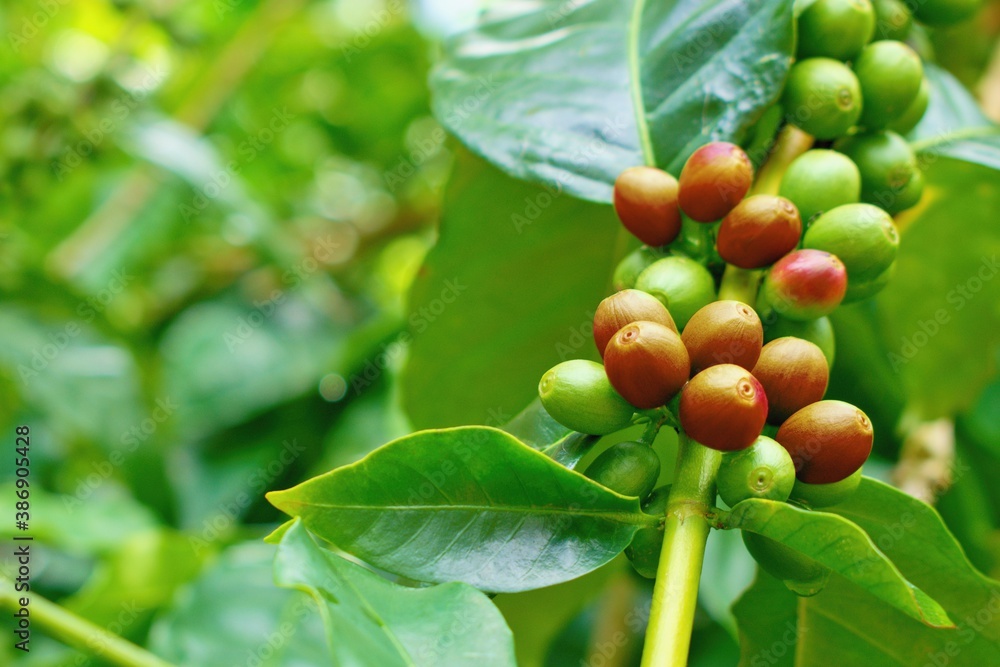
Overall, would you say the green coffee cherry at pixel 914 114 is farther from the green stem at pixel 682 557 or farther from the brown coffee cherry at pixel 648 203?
the green stem at pixel 682 557

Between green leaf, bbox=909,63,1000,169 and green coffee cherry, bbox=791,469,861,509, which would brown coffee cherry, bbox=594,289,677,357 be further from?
green leaf, bbox=909,63,1000,169

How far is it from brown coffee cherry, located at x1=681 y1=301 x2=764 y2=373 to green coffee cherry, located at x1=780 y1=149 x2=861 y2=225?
0.71 ft

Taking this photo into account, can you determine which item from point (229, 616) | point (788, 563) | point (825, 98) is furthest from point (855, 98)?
point (229, 616)

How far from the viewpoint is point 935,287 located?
4.61 ft

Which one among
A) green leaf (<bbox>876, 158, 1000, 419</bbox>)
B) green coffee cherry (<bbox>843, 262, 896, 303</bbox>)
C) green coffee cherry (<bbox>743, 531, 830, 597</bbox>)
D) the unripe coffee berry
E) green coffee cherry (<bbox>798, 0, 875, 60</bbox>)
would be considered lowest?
green leaf (<bbox>876, 158, 1000, 419</bbox>)

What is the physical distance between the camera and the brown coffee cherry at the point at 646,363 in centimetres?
67

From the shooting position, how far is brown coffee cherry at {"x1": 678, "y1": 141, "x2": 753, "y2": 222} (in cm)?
81

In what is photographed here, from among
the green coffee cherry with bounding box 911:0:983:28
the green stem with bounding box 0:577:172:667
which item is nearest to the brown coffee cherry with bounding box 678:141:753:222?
the green coffee cherry with bounding box 911:0:983:28

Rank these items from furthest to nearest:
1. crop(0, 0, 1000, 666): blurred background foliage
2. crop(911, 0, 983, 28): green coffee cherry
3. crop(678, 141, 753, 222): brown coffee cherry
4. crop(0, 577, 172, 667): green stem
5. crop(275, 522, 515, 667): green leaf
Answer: crop(0, 0, 1000, 666): blurred background foliage
crop(911, 0, 983, 28): green coffee cherry
crop(0, 577, 172, 667): green stem
crop(678, 141, 753, 222): brown coffee cherry
crop(275, 522, 515, 667): green leaf

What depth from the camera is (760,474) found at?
67 centimetres

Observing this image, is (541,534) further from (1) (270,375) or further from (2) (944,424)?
(1) (270,375)

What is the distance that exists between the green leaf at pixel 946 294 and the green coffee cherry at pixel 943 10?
0.64ft

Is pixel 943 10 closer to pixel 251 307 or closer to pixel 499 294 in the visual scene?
pixel 499 294

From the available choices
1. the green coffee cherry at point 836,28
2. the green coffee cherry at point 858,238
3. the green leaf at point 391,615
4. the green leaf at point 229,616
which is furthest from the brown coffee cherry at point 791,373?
the green leaf at point 229,616
